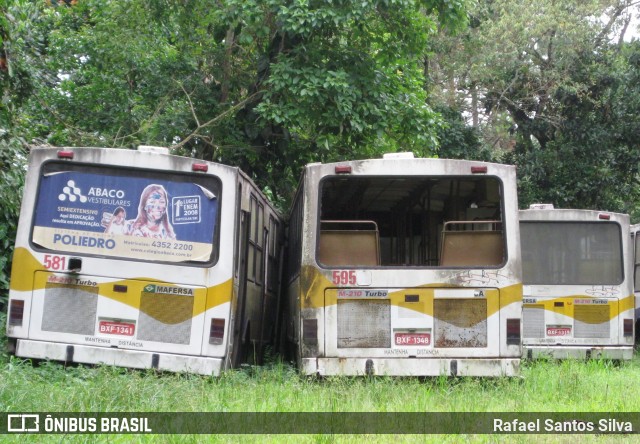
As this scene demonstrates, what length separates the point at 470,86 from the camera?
2516 centimetres

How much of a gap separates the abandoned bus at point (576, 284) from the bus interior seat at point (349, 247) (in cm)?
440

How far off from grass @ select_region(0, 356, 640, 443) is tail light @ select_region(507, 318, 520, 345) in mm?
420

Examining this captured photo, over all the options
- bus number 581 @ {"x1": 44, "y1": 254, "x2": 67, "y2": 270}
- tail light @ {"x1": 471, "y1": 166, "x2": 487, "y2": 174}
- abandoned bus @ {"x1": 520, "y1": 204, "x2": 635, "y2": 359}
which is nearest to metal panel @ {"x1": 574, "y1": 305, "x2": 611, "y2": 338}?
abandoned bus @ {"x1": 520, "y1": 204, "x2": 635, "y2": 359}

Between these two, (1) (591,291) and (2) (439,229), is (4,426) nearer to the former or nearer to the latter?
(2) (439,229)

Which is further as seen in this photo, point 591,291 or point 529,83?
point 529,83

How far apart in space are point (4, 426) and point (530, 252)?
9228mm

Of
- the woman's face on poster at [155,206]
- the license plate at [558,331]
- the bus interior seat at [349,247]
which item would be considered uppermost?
the woman's face on poster at [155,206]

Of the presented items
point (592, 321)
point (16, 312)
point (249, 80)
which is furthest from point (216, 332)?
point (249, 80)

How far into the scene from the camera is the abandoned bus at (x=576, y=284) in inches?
528

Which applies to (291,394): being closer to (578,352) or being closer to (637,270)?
(578,352)

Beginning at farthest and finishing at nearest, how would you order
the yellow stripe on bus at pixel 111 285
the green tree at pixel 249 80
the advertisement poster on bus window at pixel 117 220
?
the green tree at pixel 249 80
the advertisement poster on bus window at pixel 117 220
the yellow stripe on bus at pixel 111 285

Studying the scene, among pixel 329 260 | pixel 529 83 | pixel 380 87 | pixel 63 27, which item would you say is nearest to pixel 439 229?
pixel 329 260

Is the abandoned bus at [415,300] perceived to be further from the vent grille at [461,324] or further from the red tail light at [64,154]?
the red tail light at [64,154]

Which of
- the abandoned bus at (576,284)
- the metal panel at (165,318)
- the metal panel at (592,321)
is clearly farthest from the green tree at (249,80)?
the metal panel at (165,318)
